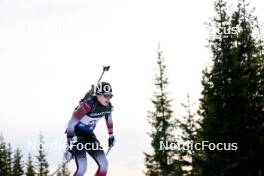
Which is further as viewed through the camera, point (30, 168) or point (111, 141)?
point (30, 168)

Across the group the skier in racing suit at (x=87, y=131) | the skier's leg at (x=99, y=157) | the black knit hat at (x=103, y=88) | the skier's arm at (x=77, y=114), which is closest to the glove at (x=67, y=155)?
the skier in racing suit at (x=87, y=131)

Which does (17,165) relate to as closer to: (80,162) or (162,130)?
(162,130)

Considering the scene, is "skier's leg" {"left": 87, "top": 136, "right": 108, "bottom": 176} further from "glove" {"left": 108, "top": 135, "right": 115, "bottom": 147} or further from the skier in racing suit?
"glove" {"left": 108, "top": 135, "right": 115, "bottom": 147}

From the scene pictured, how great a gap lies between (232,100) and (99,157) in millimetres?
18550

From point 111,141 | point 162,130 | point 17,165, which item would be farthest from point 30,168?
point 111,141

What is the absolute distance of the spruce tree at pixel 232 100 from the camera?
2966 cm

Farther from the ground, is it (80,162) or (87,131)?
(87,131)

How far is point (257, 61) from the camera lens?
31469mm

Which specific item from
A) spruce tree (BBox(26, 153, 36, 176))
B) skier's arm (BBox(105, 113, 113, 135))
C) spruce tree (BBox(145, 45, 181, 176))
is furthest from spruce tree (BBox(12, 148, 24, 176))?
skier's arm (BBox(105, 113, 113, 135))

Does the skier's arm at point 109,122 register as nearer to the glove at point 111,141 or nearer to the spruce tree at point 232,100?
the glove at point 111,141

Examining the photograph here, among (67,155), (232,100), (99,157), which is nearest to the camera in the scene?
(67,155)

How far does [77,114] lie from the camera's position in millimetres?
12859

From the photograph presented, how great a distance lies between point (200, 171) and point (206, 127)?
3.82 metres

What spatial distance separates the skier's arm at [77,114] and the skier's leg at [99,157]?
0.66 m
